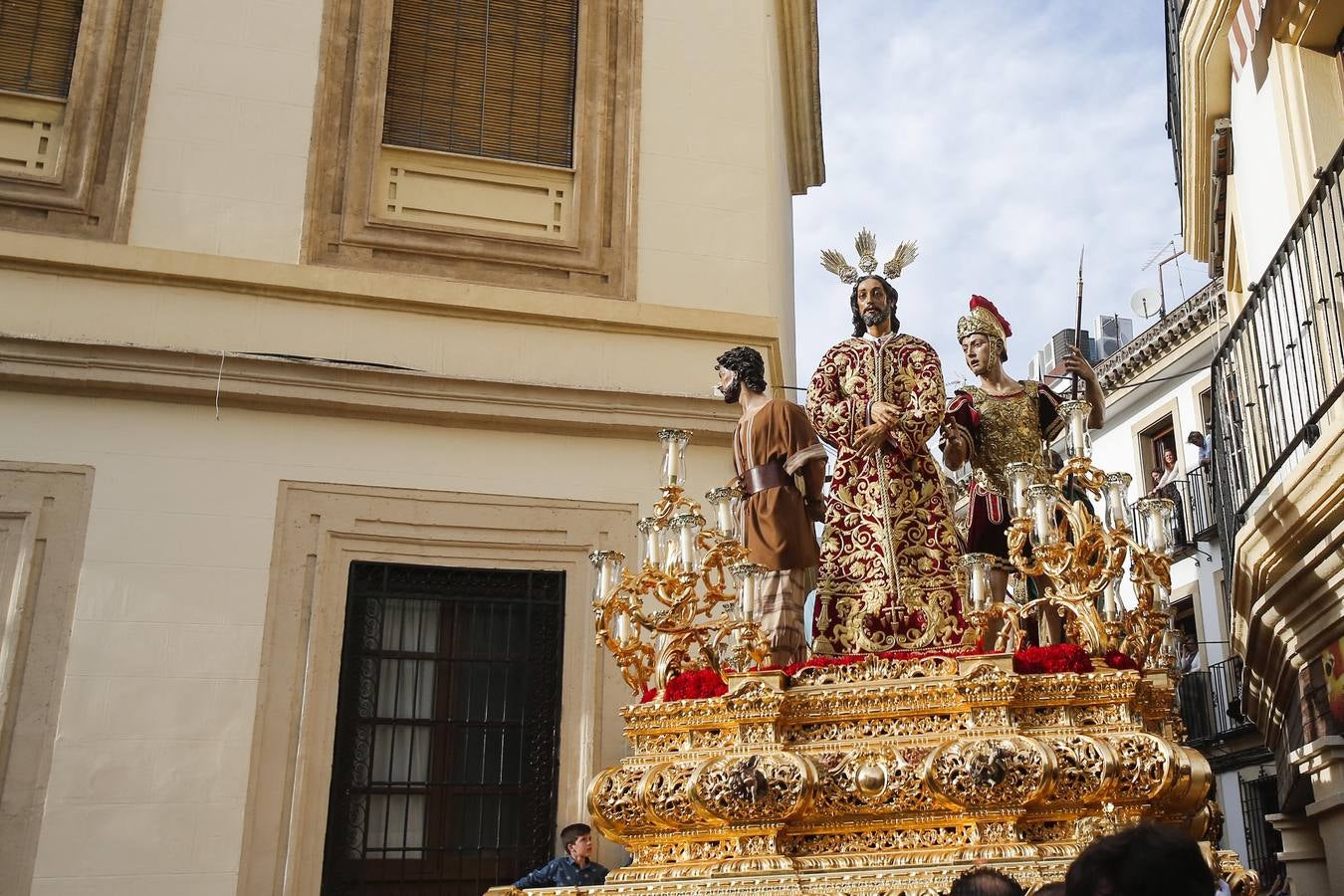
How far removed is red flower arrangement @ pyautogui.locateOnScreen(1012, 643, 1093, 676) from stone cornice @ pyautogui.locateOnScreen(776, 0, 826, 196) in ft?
22.7

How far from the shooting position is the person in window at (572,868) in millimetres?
5348

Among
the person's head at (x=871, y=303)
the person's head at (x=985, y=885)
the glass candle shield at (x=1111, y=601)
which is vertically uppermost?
the person's head at (x=871, y=303)

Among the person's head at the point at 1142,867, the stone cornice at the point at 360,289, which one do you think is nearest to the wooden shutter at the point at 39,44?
the stone cornice at the point at 360,289

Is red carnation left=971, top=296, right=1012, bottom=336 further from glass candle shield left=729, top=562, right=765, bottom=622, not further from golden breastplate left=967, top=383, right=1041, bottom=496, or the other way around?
glass candle shield left=729, top=562, right=765, bottom=622

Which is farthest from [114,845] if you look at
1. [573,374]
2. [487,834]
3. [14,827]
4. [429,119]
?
[429,119]

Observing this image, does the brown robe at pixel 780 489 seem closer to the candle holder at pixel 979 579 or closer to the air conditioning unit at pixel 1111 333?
the candle holder at pixel 979 579

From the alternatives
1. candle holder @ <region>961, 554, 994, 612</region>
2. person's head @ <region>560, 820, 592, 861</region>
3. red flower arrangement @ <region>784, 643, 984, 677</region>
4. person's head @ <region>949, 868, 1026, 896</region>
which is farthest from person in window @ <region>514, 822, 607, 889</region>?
person's head @ <region>949, 868, 1026, 896</region>

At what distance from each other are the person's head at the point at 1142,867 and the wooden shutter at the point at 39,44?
7.30 metres

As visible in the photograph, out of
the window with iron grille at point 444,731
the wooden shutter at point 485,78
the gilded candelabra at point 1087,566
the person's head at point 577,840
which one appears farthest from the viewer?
the wooden shutter at point 485,78

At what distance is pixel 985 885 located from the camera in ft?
8.23

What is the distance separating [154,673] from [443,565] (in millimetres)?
1503

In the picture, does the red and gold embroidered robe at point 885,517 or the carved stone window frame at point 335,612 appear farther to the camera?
the carved stone window frame at point 335,612

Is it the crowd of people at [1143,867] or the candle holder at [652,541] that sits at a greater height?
the candle holder at [652,541]

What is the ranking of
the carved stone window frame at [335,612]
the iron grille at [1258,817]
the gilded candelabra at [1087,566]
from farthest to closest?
1. the iron grille at [1258,817]
2. the carved stone window frame at [335,612]
3. the gilded candelabra at [1087,566]
